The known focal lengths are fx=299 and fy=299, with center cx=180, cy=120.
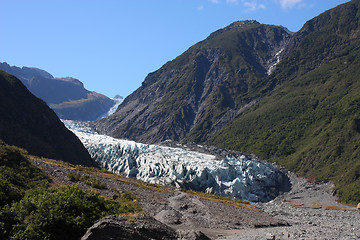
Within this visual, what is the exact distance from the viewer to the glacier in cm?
7662

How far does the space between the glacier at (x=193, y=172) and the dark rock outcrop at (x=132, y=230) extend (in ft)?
174

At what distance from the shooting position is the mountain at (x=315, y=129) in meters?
107

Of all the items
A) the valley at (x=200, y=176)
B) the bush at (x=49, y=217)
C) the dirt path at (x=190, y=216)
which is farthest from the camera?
the dirt path at (x=190, y=216)

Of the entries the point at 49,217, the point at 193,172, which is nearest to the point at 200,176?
the point at 193,172

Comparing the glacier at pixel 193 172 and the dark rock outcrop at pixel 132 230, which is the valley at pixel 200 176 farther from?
the glacier at pixel 193 172

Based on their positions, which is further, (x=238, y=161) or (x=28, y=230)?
(x=238, y=161)

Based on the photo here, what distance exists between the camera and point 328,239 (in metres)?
21.8

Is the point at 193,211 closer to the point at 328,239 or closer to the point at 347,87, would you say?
the point at 328,239

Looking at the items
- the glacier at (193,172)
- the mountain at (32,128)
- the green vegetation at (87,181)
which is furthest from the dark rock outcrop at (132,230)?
the glacier at (193,172)

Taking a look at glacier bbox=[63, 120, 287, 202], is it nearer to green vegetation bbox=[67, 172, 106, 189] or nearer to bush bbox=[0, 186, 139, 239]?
green vegetation bbox=[67, 172, 106, 189]

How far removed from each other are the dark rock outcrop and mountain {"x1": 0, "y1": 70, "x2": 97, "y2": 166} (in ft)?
148

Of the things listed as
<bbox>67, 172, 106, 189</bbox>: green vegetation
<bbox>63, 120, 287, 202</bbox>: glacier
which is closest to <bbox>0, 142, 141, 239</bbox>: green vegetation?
<bbox>67, 172, 106, 189</bbox>: green vegetation

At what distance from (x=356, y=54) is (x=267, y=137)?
295 feet

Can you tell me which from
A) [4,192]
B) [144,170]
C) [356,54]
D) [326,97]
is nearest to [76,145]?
[144,170]
